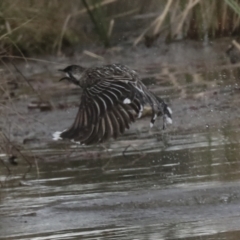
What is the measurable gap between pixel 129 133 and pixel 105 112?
1763 millimetres

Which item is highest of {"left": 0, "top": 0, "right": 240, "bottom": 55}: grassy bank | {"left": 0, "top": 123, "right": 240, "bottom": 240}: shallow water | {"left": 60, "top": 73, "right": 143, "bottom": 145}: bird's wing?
{"left": 0, "top": 0, "right": 240, "bottom": 55}: grassy bank

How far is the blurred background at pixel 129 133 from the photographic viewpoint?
6105 millimetres

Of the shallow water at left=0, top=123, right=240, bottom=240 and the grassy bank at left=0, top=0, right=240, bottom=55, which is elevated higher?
the grassy bank at left=0, top=0, right=240, bottom=55

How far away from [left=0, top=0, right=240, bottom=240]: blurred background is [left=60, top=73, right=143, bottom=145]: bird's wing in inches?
13.3

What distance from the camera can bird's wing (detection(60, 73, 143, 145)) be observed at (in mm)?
7016

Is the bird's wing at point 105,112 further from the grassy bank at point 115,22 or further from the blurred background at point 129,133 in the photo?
the grassy bank at point 115,22

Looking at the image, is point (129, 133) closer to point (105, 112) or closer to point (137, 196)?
point (105, 112)

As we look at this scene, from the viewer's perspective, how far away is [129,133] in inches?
349

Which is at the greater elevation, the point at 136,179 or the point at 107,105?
the point at 107,105

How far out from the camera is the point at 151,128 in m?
8.99

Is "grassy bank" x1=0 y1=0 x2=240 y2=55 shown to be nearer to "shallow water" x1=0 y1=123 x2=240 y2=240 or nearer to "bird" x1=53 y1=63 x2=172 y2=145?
"shallow water" x1=0 y1=123 x2=240 y2=240

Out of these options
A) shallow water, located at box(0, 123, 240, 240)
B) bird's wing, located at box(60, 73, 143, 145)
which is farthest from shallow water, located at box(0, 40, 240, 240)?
bird's wing, located at box(60, 73, 143, 145)

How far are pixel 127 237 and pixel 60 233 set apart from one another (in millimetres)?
483

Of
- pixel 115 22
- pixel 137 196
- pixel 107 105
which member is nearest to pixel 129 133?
pixel 107 105
